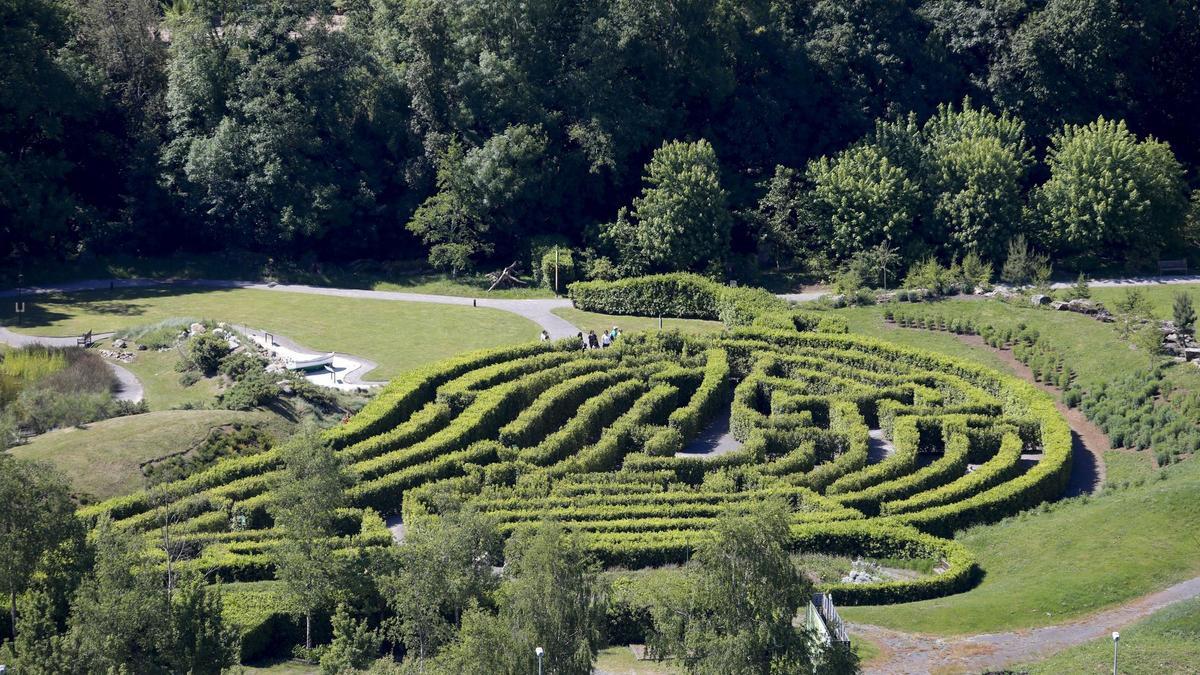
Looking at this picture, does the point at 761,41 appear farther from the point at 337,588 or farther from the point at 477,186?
the point at 337,588

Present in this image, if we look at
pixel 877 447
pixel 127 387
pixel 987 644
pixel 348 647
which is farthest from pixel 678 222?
pixel 348 647

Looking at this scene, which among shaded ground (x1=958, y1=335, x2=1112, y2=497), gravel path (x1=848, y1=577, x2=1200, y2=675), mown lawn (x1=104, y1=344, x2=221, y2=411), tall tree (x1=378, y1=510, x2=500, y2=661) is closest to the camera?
tall tree (x1=378, y1=510, x2=500, y2=661)

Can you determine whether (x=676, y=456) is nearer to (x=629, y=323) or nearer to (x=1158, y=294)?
(x=629, y=323)

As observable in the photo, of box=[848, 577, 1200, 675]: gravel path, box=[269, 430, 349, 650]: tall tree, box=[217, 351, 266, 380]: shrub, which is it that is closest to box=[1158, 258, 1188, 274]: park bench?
box=[848, 577, 1200, 675]: gravel path

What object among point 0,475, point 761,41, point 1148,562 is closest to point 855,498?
point 1148,562

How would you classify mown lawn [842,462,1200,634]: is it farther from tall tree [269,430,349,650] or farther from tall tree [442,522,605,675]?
tall tree [269,430,349,650]

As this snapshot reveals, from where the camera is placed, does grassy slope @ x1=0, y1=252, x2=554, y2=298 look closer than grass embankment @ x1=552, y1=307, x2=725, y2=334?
No

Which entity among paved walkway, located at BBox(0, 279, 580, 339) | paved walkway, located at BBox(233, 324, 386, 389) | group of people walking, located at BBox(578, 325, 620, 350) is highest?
paved walkway, located at BBox(0, 279, 580, 339)

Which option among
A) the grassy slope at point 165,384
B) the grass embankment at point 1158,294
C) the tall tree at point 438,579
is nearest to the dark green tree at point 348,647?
the tall tree at point 438,579
